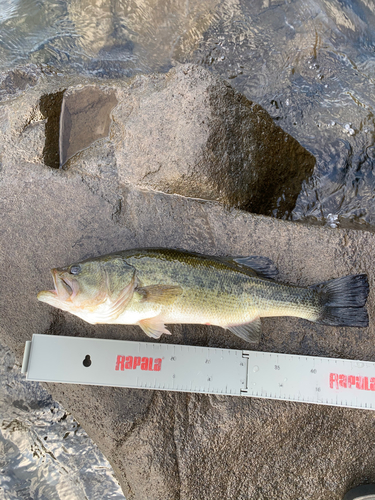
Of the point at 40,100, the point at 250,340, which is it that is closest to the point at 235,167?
the point at 250,340

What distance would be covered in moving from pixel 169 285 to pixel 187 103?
77.9 inches

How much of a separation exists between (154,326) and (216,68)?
4.11 metres

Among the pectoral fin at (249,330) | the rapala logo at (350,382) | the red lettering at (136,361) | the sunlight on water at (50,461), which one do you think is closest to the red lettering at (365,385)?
the rapala logo at (350,382)

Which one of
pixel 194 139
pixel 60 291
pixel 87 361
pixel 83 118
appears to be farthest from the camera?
pixel 83 118

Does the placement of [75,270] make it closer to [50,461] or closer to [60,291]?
[60,291]

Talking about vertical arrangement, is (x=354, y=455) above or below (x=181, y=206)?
below

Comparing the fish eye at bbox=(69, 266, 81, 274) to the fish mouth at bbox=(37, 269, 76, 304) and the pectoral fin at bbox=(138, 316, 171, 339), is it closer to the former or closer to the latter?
the fish mouth at bbox=(37, 269, 76, 304)

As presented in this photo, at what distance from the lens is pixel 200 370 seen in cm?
362

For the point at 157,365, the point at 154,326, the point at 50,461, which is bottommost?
the point at 50,461

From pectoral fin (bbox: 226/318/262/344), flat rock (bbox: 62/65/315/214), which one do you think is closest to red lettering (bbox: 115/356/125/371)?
pectoral fin (bbox: 226/318/262/344)

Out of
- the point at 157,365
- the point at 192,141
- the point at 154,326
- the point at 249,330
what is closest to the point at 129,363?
the point at 157,365

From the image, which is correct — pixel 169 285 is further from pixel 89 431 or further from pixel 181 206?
pixel 89 431

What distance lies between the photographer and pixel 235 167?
12.8 ft

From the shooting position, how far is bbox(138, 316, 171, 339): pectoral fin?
3.36 m
